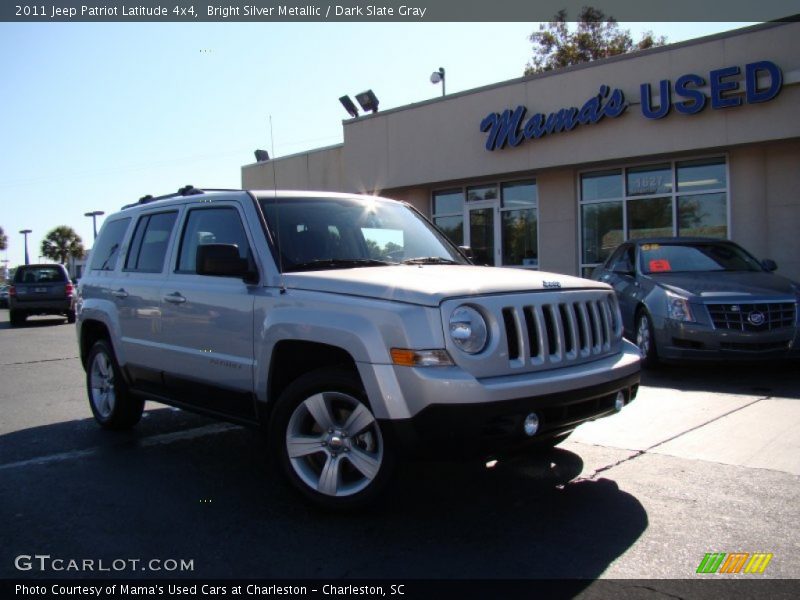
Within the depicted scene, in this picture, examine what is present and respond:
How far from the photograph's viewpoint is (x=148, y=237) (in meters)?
5.74

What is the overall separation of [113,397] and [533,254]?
12.3m

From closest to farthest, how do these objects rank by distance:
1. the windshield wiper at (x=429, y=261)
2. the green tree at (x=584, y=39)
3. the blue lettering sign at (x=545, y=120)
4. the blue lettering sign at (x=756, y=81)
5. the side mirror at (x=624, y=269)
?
the windshield wiper at (x=429, y=261)
the side mirror at (x=624, y=269)
the blue lettering sign at (x=756, y=81)
the blue lettering sign at (x=545, y=120)
the green tree at (x=584, y=39)

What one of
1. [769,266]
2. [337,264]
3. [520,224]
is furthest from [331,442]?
[520,224]

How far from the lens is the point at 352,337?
3.67 metres

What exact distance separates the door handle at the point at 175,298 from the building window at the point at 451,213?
1350cm

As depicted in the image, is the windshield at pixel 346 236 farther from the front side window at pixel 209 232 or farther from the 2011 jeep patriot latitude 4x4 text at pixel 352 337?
the front side window at pixel 209 232

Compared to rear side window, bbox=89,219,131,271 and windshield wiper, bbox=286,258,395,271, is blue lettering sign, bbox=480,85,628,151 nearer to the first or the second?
rear side window, bbox=89,219,131,271

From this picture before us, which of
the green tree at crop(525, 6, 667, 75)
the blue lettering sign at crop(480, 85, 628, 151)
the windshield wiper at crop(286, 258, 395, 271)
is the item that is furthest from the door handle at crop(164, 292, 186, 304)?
the green tree at crop(525, 6, 667, 75)

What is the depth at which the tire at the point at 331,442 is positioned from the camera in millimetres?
3721

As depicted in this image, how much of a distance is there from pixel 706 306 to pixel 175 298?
5690 mm

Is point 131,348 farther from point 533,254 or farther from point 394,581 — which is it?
point 533,254

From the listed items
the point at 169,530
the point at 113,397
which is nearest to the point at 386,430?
the point at 169,530

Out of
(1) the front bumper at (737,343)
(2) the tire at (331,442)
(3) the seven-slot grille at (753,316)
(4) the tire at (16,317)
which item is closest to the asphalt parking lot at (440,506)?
(2) the tire at (331,442)

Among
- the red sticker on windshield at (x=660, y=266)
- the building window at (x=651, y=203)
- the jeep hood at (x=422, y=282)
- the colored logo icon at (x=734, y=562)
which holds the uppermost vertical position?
the building window at (x=651, y=203)
